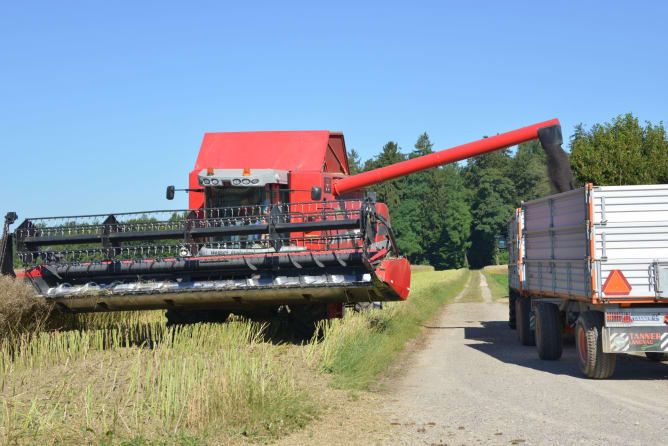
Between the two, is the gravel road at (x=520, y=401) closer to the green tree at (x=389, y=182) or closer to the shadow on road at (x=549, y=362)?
the shadow on road at (x=549, y=362)

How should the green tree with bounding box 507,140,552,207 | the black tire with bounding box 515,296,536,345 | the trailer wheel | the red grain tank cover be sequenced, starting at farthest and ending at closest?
the green tree with bounding box 507,140,552,207, the black tire with bounding box 515,296,536,345, the red grain tank cover, the trailer wheel

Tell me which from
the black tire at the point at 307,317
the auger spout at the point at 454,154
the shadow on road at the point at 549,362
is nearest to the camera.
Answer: the shadow on road at the point at 549,362

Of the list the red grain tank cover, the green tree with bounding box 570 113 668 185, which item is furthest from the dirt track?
the green tree with bounding box 570 113 668 185

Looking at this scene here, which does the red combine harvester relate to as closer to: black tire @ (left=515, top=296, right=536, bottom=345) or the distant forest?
black tire @ (left=515, top=296, right=536, bottom=345)

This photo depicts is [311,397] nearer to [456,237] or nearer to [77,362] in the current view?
[77,362]

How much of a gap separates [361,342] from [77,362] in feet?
14.3

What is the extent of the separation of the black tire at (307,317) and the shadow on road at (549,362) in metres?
3.18

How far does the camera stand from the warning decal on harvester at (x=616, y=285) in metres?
10.0

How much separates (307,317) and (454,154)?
5601mm

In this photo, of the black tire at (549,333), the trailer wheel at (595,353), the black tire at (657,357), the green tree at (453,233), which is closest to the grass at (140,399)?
the trailer wheel at (595,353)

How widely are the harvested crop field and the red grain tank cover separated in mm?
3039

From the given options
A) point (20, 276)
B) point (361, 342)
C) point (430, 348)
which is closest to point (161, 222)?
point (20, 276)

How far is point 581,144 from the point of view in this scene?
112ft

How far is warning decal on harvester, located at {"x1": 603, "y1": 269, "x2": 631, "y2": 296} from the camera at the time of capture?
32.9 ft
